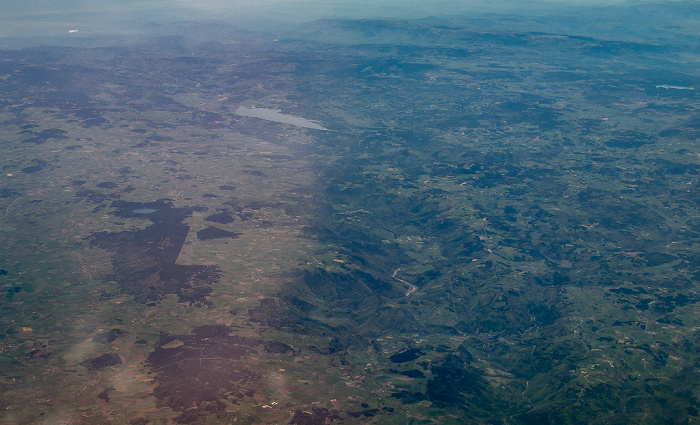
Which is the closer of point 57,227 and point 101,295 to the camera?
point 101,295

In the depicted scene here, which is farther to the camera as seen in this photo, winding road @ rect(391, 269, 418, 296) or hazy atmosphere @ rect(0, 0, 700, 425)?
winding road @ rect(391, 269, 418, 296)

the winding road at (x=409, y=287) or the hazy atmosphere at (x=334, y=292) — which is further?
the winding road at (x=409, y=287)

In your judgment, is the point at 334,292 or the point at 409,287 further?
the point at 409,287

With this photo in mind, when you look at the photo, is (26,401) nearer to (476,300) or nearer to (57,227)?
(57,227)

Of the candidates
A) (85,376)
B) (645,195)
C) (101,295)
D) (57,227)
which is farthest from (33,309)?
(645,195)

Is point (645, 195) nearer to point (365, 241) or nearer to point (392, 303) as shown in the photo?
point (365, 241)

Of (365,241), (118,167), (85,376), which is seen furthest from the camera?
(118,167)

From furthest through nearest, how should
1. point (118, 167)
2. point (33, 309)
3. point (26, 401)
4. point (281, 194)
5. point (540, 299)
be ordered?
point (118, 167), point (281, 194), point (540, 299), point (33, 309), point (26, 401)

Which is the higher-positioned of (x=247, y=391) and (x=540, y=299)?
(x=247, y=391)

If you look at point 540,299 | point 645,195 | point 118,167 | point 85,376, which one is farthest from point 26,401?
point 645,195
